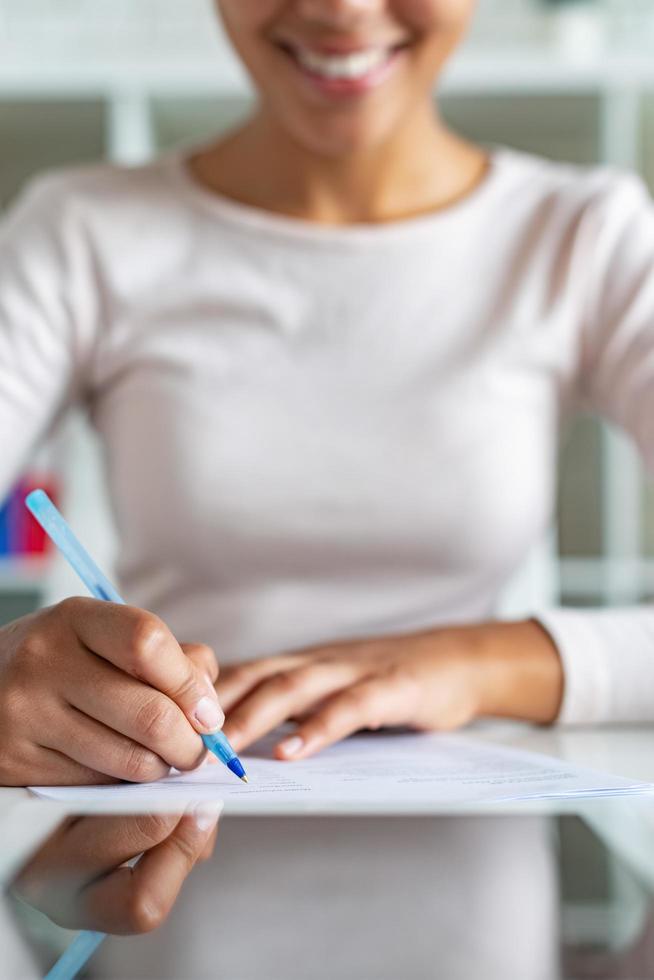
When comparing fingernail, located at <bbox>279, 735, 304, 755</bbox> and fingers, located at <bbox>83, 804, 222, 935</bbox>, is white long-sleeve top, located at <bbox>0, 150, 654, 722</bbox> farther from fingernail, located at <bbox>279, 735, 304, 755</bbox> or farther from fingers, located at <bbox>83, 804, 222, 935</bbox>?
fingers, located at <bbox>83, 804, 222, 935</bbox>

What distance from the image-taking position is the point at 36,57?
2.36m

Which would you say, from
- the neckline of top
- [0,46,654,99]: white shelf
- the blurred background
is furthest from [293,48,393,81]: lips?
[0,46,654,99]: white shelf

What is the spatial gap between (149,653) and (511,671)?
0.33 metres

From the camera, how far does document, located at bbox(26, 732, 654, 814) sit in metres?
0.54

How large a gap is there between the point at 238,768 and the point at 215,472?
50 cm

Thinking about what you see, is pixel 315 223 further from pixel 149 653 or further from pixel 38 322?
pixel 149 653

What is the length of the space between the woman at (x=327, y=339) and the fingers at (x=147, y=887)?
1.73ft

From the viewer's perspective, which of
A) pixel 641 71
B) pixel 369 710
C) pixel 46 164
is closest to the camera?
pixel 369 710

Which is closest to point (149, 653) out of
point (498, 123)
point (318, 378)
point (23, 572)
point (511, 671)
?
point (511, 671)

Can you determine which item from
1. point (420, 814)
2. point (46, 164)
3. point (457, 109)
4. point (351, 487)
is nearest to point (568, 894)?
point (420, 814)

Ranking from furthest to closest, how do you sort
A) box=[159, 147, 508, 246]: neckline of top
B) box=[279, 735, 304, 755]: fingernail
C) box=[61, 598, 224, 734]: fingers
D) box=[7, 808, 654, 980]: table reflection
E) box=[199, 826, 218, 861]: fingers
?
box=[159, 147, 508, 246]: neckline of top < box=[279, 735, 304, 755]: fingernail < box=[61, 598, 224, 734]: fingers < box=[199, 826, 218, 861]: fingers < box=[7, 808, 654, 980]: table reflection

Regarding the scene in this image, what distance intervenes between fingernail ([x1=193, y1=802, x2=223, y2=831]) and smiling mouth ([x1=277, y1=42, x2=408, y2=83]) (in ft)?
2.29

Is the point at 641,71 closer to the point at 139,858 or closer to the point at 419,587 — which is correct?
the point at 419,587

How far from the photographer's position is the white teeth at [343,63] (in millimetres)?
1017
